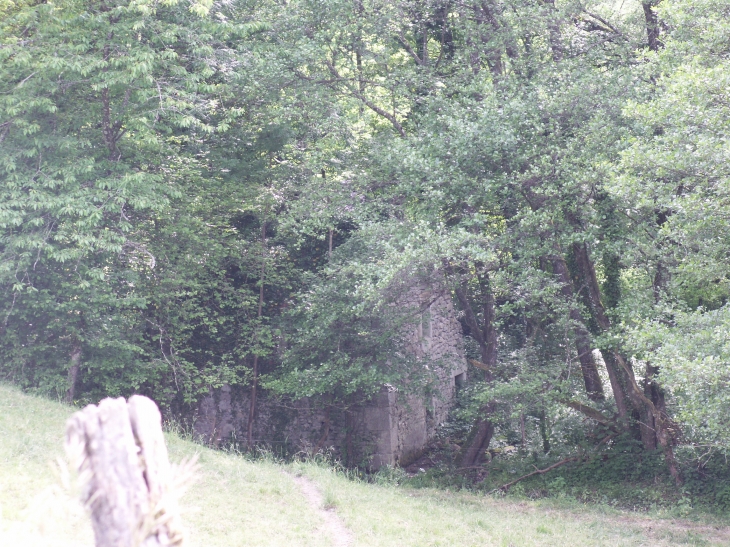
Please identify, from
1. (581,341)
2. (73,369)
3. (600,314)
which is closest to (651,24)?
(600,314)

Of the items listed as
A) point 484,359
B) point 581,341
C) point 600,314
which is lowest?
point 484,359

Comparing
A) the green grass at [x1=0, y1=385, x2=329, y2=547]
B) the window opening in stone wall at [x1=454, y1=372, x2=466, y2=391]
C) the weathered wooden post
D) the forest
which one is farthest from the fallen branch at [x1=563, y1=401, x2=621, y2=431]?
the weathered wooden post

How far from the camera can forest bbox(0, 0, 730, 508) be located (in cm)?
862

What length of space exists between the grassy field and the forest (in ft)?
5.25

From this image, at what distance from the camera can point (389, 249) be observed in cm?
955

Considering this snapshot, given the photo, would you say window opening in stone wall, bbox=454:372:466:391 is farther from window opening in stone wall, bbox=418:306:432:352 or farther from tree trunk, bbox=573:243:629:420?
tree trunk, bbox=573:243:629:420

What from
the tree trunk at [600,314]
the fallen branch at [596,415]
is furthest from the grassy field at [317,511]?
the tree trunk at [600,314]

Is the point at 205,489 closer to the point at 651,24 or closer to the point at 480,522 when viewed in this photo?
the point at 480,522

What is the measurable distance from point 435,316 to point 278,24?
8.02 metres

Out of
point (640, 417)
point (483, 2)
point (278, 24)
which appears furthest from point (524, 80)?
point (640, 417)

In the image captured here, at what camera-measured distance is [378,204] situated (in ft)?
36.3

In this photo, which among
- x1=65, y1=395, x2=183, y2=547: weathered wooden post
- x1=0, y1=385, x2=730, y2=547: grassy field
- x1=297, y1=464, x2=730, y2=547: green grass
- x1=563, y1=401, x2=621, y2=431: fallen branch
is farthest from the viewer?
x1=563, y1=401, x2=621, y2=431: fallen branch

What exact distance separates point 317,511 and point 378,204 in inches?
210

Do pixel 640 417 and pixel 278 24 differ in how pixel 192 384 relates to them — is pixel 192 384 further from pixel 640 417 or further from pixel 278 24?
pixel 640 417
